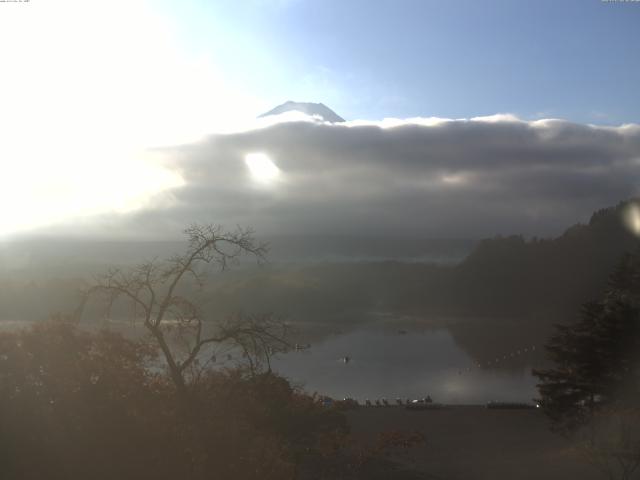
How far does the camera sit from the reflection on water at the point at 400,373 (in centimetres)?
3103

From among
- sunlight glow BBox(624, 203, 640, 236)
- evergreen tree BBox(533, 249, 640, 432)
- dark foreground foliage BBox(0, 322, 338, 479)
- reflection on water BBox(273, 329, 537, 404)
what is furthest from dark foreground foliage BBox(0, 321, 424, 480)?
sunlight glow BBox(624, 203, 640, 236)

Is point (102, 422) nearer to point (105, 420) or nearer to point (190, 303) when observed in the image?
point (105, 420)

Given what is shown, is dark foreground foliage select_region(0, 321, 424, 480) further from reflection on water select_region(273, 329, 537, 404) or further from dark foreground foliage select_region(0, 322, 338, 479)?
reflection on water select_region(273, 329, 537, 404)

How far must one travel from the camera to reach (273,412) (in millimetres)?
10898

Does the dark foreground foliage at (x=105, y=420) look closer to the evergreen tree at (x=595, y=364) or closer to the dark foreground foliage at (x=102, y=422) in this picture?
the dark foreground foliage at (x=102, y=422)

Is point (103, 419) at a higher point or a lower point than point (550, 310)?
higher

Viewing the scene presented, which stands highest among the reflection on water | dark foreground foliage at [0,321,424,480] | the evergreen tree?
dark foreground foliage at [0,321,424,480]

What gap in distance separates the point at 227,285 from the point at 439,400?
50.3 metres

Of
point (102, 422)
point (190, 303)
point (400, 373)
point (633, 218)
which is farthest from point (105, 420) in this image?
point (633, 218)

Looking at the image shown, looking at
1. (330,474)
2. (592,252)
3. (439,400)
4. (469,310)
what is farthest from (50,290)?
(592,252)

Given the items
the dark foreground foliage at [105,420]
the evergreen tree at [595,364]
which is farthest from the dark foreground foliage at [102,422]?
the evergreen tree at [595,364]

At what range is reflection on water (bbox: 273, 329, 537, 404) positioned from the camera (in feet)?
102

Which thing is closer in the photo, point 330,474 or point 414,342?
point 330,474

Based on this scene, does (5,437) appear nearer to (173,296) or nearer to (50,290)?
(173,296)
